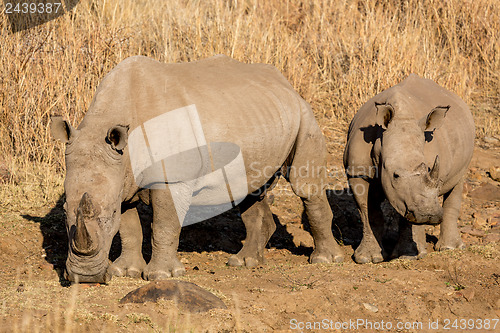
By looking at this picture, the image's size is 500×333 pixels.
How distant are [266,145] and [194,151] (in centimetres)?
83

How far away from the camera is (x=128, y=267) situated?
242 inches

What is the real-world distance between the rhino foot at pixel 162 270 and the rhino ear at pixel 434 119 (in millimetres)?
2580

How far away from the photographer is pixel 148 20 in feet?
37.5

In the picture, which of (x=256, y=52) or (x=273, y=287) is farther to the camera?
(x=256, y=52)

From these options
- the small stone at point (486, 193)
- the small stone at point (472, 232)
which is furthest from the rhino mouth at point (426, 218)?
the small stone at point (486, 193)

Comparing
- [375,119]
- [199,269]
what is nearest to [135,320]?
[199,269]

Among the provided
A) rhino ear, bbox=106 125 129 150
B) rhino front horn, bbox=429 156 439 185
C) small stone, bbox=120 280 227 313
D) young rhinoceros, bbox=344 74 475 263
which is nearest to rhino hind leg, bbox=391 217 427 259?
young rhinoceros, bbox=344 74 475 263

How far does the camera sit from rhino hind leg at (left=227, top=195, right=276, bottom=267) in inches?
275

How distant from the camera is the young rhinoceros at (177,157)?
5.15 meters

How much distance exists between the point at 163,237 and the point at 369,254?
2.18 m

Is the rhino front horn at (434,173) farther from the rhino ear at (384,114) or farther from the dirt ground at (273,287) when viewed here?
the dirt ground at (273,287)

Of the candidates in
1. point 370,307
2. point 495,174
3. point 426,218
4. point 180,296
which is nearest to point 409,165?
point 426,218

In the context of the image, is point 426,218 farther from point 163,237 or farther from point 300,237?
point 163,237

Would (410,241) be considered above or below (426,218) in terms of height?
below
